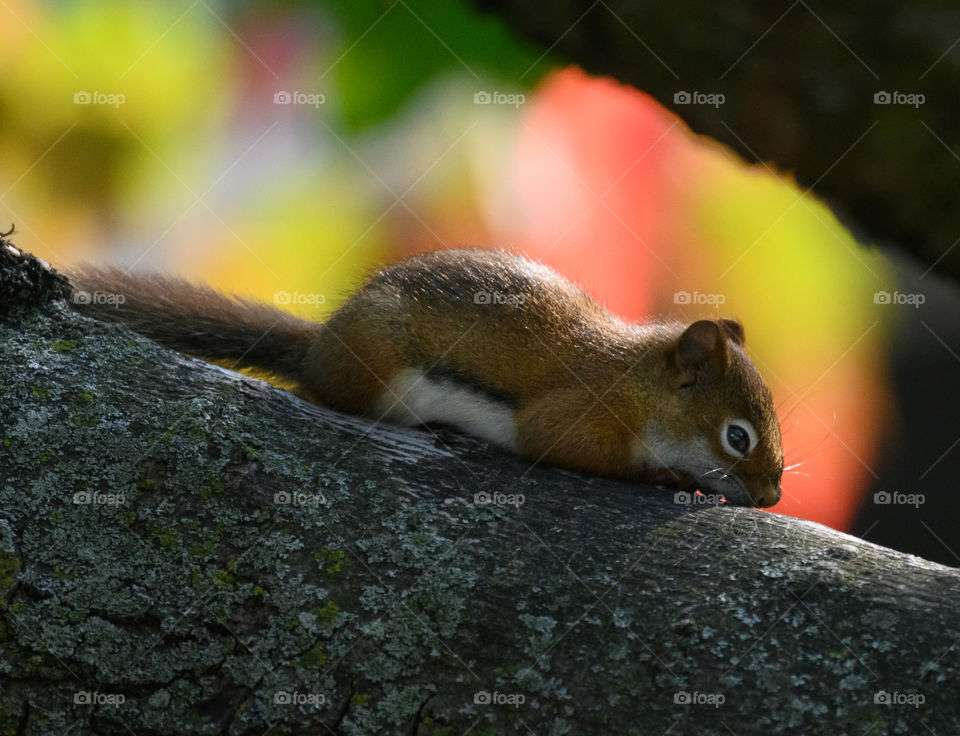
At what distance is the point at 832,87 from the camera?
230cm

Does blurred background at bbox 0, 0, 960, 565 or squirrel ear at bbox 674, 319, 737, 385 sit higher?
blurred background at bbox 0, 0, 960, 565

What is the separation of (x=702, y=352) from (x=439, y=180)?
1346 mm

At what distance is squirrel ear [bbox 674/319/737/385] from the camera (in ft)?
6.38

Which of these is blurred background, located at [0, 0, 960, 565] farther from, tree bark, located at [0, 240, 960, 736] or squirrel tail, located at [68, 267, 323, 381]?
tree bark, located at [0, 240, 960, 736]

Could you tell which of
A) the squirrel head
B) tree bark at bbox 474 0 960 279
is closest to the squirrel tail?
the squirrel head

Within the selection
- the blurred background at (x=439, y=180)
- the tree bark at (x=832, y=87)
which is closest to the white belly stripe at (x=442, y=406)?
the blurred background at (x=439, y=180)

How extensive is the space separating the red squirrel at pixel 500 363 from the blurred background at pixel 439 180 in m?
0.80

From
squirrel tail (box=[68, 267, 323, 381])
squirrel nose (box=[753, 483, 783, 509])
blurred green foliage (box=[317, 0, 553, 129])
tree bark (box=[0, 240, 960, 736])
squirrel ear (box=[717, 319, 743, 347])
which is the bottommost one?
tree bark (box=[0, 240, 960, 736])

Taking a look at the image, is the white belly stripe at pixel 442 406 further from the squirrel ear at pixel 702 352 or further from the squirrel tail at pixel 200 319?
the squirrel ear at pixel 702 352

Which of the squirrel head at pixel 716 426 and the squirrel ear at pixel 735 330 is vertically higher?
the squirrel ear at pixel 735 330

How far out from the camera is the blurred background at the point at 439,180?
281 cm

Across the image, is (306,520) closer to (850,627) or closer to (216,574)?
(216,574)

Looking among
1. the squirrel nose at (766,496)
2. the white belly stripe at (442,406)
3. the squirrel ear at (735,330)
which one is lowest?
the squirrel nose at (766,496)

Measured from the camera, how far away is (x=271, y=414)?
1374 millimetres
